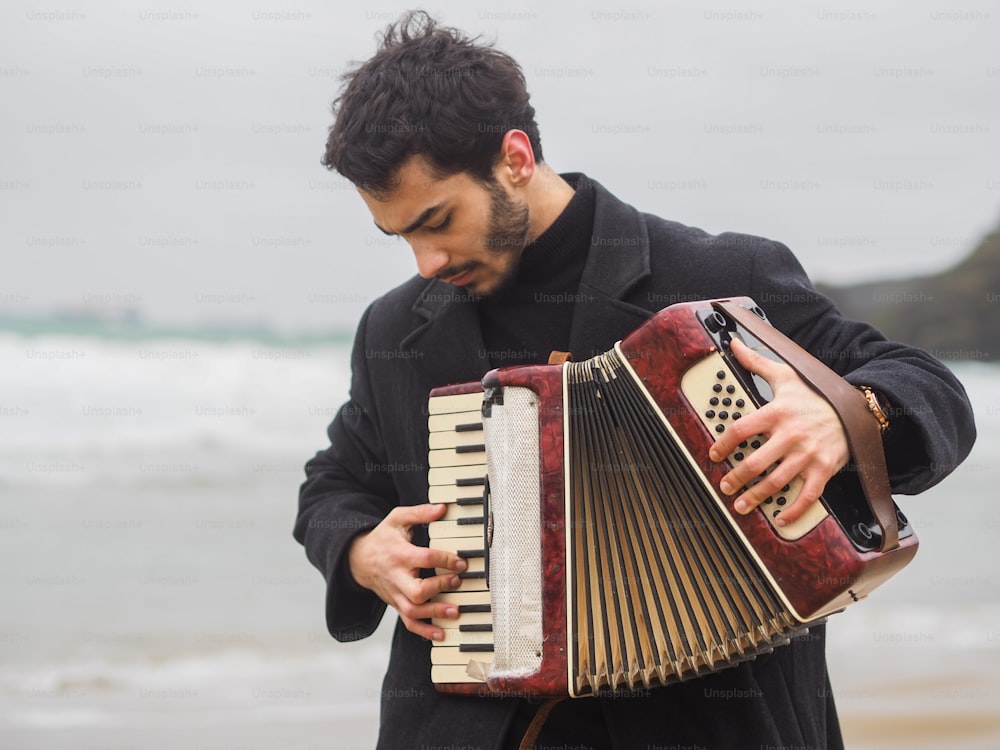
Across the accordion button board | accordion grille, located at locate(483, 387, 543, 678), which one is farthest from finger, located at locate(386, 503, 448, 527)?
the accordion button board

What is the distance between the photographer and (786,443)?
58.7 inches

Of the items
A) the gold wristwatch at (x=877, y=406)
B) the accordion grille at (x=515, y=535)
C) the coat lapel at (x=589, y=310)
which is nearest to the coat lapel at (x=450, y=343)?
the coat lapel at (x=589, y=310)

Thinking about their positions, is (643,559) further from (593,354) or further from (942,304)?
(942,304)

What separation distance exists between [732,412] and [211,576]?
525 cm

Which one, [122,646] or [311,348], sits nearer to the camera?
[122,646]

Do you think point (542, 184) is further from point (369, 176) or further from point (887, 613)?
point (887, 613)

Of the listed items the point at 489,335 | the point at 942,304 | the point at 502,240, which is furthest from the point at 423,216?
the point at 942,304

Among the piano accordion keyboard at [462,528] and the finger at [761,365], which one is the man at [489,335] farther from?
the finger at [761,365]

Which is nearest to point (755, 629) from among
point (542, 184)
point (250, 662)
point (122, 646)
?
point (542, 184)

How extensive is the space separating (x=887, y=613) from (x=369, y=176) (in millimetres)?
4622

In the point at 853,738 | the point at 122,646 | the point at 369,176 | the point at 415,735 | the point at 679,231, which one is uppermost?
the point at 369,176

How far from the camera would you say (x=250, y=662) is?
503 centimetres

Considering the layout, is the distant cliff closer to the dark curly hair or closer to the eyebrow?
the dark curly hair

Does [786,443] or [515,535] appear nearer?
[786,443]
